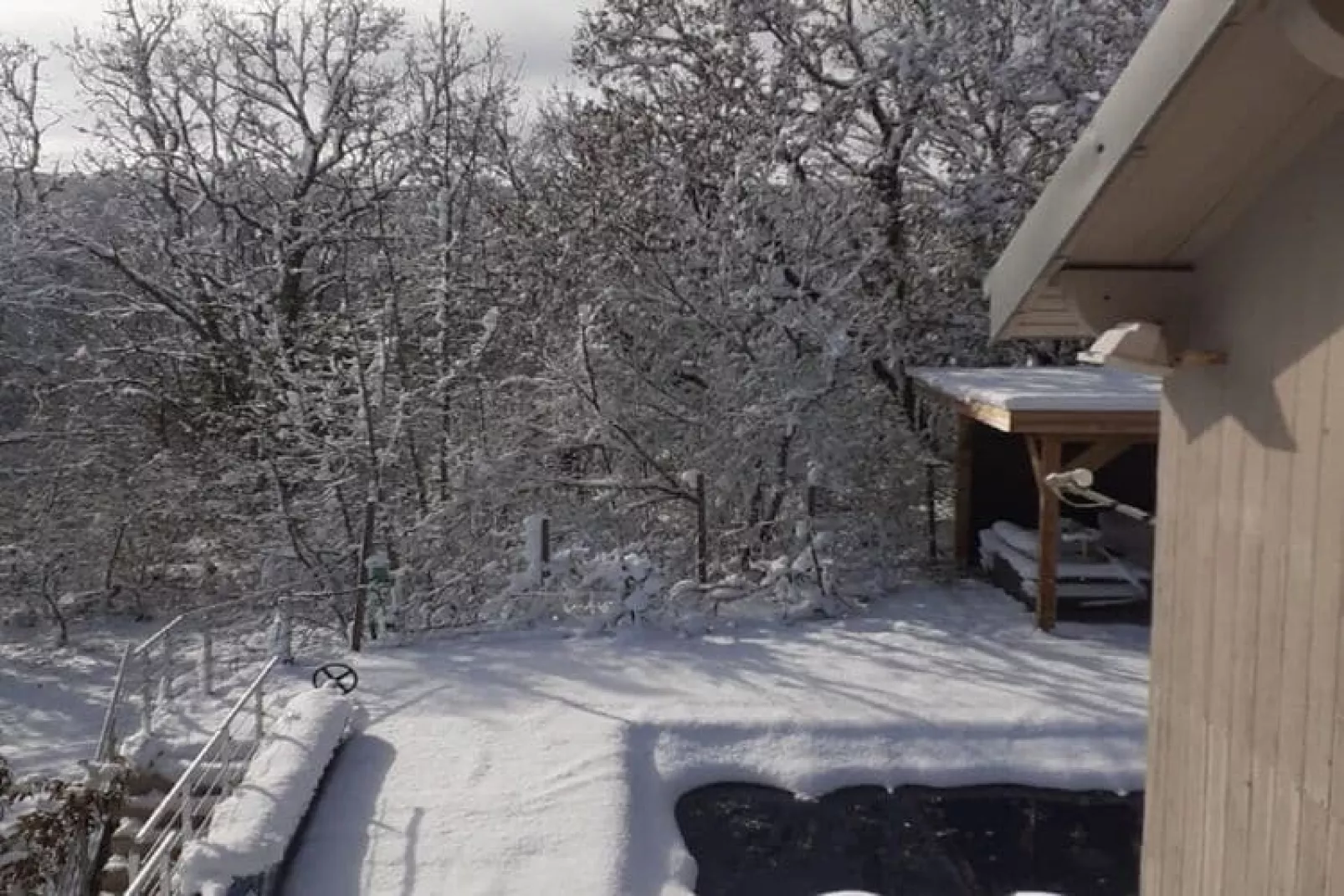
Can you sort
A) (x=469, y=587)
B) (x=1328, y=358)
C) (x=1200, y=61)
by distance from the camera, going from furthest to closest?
(x=469, y=587) → (x=1328, y=358) → (x=1200, y=61)

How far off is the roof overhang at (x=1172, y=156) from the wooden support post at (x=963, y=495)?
8.70 metres

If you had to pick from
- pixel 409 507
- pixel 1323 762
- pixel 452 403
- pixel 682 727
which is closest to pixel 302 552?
pixel 409 507

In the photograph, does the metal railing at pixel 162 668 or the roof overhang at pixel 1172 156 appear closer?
the roof overhang at pixel 1172 156

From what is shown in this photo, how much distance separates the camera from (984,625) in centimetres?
923

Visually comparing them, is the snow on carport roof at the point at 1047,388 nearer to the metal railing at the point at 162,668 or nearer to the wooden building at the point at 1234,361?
the wooden building at the point at 1234,361

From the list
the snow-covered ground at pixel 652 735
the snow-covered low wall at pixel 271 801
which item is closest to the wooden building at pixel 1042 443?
the snow-covered ground at pixel 652 735

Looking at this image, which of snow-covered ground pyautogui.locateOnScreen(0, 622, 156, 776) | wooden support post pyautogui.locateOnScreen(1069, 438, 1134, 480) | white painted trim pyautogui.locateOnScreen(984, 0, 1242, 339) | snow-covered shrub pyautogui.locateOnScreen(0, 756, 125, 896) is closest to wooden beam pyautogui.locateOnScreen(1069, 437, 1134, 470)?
wooden support post pyautogui.locateOnScreen(1069, 438, 1134, 480)

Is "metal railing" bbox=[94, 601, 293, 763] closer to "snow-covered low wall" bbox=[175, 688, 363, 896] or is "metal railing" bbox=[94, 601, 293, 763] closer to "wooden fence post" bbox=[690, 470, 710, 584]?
"snow-covered low wall" bbox=[175, 688, 363, 896]

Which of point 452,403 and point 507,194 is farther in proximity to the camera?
point 507,194

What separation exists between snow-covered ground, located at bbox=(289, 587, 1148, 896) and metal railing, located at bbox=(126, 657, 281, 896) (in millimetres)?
544

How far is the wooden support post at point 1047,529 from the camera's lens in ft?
27.4

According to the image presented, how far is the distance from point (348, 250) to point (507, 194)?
2.58 metres

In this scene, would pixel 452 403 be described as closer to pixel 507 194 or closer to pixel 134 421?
pixel 507 194

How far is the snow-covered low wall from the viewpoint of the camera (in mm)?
4969
